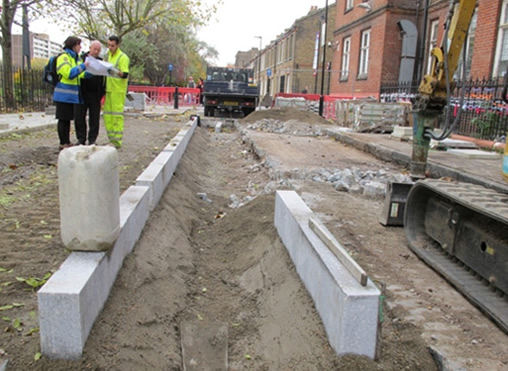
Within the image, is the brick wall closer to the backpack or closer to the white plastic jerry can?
the backpack

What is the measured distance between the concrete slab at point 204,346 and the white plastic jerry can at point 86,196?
0.95m

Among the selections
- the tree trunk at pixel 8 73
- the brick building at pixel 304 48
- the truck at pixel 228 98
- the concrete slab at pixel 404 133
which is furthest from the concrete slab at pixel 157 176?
the brick building at pixel 304 48

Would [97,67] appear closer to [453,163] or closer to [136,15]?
[453,163]

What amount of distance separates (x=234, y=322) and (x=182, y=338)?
0.48 m

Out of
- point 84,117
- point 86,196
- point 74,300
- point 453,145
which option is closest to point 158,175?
point 86,196

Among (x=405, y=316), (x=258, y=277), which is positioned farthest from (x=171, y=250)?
(x=405, y=316)

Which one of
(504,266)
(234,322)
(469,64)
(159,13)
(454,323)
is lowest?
(234,322)

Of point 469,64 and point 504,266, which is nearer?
point 504,266

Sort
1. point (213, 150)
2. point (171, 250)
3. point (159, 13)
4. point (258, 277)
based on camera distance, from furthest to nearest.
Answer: point (159, 13) < point (213, 150) < point (171, 250) < point (258, 277)

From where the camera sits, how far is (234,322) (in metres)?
3.71

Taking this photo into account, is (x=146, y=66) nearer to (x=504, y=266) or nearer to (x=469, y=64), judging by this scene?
(x=469, y=64)

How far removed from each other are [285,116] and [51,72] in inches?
564

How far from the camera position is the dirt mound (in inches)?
786

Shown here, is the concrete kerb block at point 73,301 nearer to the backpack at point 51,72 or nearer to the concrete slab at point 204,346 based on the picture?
the concrete slab at point 204,346
